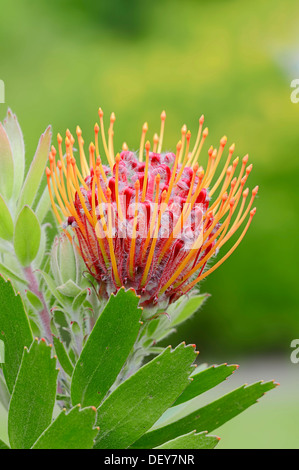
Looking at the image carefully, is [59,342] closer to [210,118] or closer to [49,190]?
[49,190]

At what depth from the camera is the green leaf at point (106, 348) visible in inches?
16.9

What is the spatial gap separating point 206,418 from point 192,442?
4cm

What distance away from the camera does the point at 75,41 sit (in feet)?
11.1

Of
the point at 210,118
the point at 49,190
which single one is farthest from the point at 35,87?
the point at 49,190

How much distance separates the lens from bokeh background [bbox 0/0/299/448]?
10.3ft

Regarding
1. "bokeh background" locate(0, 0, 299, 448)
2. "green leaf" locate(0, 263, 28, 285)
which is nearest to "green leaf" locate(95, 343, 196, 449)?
"green leaf" locate(0, 263, 28, 285)

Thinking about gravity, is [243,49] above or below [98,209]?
above

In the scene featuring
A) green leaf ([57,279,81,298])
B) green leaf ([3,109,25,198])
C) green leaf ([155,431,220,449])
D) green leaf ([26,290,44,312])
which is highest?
green leaf ([3,109,25,198])

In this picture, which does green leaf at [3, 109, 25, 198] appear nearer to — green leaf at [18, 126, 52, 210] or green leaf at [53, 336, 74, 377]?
green leaf at [18, 126, 52, 210]

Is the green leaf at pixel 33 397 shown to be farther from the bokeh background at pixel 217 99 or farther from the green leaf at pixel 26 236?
the bokeh background at pixel 217 99

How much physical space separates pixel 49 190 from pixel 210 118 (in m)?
2.79

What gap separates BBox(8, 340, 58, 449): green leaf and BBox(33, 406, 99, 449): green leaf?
0.9 inches

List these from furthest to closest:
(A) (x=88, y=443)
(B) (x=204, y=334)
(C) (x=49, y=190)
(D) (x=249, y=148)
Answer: (B) (x=204, y=334) < (D) (x=249, y=148) < (C) (x=49, y=190) < (A) (x=88, y=443)
